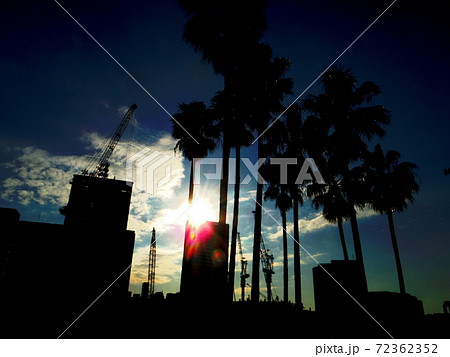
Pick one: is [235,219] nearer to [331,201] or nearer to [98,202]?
[331,201]

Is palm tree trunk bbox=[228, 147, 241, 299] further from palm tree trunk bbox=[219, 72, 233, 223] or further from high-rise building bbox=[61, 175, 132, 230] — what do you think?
high-rise building bbox=[61, 175, 132, 230]

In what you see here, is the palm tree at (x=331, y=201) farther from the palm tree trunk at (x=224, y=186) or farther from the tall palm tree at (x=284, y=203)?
the palm tree trunk at (x=224, y=186)

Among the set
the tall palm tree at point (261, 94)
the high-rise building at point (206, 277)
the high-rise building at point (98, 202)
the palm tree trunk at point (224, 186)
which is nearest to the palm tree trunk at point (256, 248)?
the tall palm tree at point (261, 94)

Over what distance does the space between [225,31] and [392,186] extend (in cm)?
1823

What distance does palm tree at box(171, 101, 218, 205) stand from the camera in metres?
16.5

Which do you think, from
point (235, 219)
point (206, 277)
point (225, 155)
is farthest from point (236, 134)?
point (206, 277)

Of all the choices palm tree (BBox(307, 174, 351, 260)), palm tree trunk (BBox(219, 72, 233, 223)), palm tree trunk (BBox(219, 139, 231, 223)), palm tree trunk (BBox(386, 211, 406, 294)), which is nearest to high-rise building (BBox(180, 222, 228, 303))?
palm tree trunk (BBox(219, 139, 231, 223))

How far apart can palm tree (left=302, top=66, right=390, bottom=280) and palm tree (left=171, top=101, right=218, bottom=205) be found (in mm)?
6866

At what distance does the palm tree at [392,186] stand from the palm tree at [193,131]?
1320 centimetres

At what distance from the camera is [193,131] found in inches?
698

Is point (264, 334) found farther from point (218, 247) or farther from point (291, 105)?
point (291, 105)

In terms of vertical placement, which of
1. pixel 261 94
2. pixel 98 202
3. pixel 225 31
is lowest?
pixel 261 94

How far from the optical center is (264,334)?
22.3 feet

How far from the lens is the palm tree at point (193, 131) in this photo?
1655 centimetres
